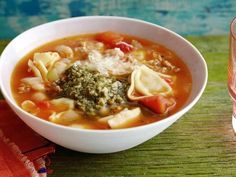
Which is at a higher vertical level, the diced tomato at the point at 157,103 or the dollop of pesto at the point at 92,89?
the dollop of pesto at the point at 92,89

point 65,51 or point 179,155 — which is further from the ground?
point 65,51

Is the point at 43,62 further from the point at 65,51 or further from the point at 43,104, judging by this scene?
the point at 43,104

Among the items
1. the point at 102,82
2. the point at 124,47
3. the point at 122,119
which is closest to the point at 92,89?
the point at 102,82

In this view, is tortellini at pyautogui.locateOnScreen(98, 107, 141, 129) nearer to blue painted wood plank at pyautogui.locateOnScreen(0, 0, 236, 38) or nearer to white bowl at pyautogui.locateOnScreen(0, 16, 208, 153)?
white bowl at pyautogui.locateOnScreen(0, 16, 208, 153)

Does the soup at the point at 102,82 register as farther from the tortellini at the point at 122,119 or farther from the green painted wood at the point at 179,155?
the green painted wood at the point at 179,155

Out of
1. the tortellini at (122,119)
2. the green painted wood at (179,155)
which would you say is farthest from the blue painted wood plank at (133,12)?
the tortellini at (122,119)

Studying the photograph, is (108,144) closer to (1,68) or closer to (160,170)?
(160,170)
